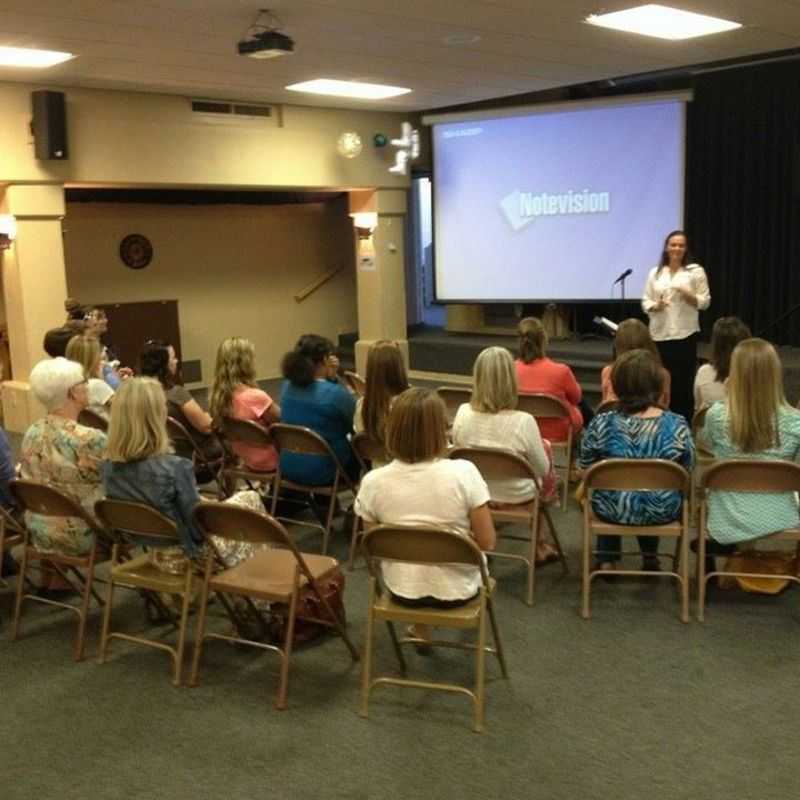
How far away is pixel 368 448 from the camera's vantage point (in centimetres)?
480

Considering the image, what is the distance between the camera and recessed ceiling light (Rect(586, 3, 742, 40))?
6.31 m

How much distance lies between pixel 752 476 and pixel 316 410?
2.27 metres

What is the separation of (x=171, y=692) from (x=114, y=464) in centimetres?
90

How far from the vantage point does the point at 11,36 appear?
626 cm

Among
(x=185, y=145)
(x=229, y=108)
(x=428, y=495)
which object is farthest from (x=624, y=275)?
(x=428, y=495)

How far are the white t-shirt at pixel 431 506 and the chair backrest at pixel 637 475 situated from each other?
0.82m

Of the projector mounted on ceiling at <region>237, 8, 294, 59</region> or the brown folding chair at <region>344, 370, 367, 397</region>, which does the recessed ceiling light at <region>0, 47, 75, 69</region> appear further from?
the brown folding chair at <region>344, 370, 367, 397</region>

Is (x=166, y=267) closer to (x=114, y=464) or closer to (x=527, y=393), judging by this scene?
(x=527, y=393)

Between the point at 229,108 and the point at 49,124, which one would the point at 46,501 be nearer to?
the point at 49,124

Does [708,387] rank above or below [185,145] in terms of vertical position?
below

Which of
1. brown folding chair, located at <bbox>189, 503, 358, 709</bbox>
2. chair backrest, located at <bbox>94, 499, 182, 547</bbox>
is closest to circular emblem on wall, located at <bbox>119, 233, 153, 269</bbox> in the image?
chair backrest, located at <bbox>94, 499, 182, 547</bbox>

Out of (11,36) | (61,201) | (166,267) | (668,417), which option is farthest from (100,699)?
(166,267)

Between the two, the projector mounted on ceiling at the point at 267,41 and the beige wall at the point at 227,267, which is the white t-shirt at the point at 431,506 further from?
the beige wall at the point at 227,267

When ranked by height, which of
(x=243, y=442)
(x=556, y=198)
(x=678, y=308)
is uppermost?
(x=556, y=198)
